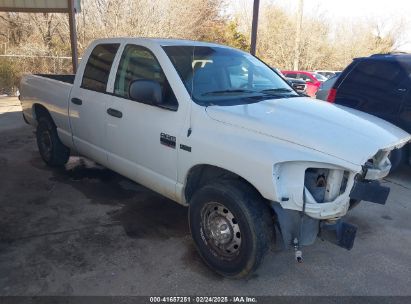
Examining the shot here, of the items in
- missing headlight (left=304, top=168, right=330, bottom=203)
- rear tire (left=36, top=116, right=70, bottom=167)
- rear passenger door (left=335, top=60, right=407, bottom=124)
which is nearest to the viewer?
missing headlight (left=304, top=168, right=330, bottom=203)

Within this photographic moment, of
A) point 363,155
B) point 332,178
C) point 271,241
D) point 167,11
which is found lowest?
point 271,241

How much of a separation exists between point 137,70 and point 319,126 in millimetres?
2038

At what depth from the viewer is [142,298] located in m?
2.91

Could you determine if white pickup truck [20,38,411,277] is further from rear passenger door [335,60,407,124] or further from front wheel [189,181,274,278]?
rear passenger door [335,60,407,124]

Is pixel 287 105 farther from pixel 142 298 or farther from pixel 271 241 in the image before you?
pixel 142 298

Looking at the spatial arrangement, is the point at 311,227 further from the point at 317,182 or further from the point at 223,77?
the point at 223,77

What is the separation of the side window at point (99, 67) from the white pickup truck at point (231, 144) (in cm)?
2

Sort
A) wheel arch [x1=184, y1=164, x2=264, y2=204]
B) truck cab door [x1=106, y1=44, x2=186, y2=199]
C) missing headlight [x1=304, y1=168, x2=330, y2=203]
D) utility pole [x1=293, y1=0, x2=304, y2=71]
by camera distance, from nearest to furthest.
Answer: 1. missing headlight [x1=304, y1=168, x2=330, y2=203]
2. wheel arch [x1=184, y1=164, x2=264, y2=204]
3. truck cab door [x1=106, y1=44, x2=186, y2=199]
4. utility pole [x1=293, y1=0, x2=304, y2=71]

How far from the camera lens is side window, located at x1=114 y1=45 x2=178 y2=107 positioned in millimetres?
3608

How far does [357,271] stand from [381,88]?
3.48 metres

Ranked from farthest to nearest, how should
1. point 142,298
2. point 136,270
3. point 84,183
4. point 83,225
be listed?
point 84,183 < point 83,225 < point 136,270 < point 142,298

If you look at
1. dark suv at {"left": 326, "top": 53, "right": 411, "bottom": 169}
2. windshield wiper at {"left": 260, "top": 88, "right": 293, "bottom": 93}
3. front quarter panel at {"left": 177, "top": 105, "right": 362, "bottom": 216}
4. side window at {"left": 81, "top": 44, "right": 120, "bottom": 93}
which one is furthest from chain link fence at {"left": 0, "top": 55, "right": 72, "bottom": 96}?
front quarter panel at {"left": 177, "top": 105, "right": 362, "bottom": 216}

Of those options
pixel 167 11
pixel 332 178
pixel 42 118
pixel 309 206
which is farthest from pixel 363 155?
pixel 167 11

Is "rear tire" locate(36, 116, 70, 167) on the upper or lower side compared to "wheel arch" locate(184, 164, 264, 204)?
lower
